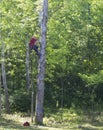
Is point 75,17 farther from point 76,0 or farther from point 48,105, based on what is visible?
point 48,105

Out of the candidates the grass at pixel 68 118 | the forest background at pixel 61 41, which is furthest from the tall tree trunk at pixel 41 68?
the forest background at pixel 61 41

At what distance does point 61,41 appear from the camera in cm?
2194

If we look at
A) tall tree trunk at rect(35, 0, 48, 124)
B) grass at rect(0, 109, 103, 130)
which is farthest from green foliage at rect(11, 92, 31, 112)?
tall tree trunk at rect(35, 0, 48, 124)

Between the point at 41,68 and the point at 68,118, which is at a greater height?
the point at 41,68

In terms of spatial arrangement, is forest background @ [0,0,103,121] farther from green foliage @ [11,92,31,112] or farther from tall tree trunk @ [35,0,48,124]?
tall tree trunk @ [35,0,48,124]

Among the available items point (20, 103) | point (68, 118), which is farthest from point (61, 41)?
point (20, 103)

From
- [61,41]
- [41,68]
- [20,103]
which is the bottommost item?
[20,103]

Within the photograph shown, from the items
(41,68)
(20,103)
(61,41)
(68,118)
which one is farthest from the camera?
(20,103)

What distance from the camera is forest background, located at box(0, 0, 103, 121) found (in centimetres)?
2066

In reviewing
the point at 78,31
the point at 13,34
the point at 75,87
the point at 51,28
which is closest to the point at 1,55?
the point at 13,34

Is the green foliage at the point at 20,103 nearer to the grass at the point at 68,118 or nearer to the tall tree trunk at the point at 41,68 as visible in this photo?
the grass at the point at 68,118

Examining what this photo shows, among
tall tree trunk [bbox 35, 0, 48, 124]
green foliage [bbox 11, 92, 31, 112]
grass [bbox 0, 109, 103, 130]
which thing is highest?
tall tree trunk [bbox 35, 0, 48, 124]

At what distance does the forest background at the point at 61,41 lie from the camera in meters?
20.7

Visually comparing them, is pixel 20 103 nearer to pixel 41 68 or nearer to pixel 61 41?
pixel 61 41
